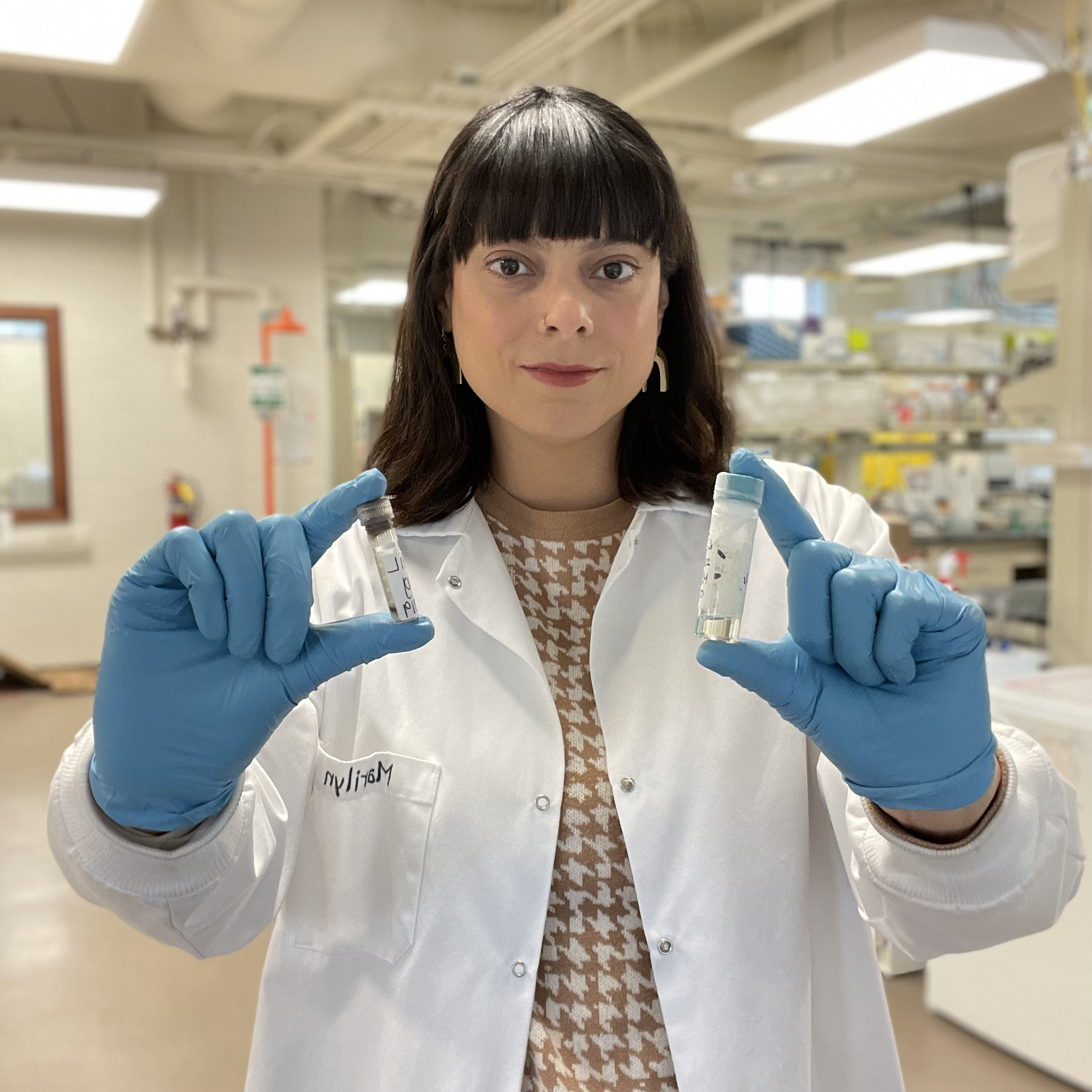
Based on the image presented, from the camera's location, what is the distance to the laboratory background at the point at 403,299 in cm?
292

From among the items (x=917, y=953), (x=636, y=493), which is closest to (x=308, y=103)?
(x=636, y=493)

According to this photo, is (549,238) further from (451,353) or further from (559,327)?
(451,353)

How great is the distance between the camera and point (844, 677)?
98 centimetres

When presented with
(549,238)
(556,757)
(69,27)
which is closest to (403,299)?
(69,27)

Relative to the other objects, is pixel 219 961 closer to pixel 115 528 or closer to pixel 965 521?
pixel 115 528

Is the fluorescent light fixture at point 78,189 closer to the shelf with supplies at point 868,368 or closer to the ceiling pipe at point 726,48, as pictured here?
the ceiling pipe at point 726,48

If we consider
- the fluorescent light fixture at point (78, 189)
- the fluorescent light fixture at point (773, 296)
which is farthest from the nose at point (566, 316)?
the fluorescent light fixture at point (773, 296)

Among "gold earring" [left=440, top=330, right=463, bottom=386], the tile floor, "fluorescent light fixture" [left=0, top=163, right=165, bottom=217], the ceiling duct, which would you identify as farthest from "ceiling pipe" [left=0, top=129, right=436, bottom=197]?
"gold earring" [left=440, top=330, right=463, bottom=386]

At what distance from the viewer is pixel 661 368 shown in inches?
52.5

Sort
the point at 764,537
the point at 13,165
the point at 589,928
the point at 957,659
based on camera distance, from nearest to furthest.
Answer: the point at 957,659 < the point at 589,928 < the point at 764,537 < the point at 13,165

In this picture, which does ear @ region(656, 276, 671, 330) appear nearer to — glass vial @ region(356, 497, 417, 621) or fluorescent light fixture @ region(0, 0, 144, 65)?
glass vial @ region(356, 497, 417, 621)

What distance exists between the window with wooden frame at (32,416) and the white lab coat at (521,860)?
6.65 metres

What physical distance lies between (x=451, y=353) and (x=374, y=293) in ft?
22.6

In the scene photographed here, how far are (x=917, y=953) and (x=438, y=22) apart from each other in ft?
17.6
